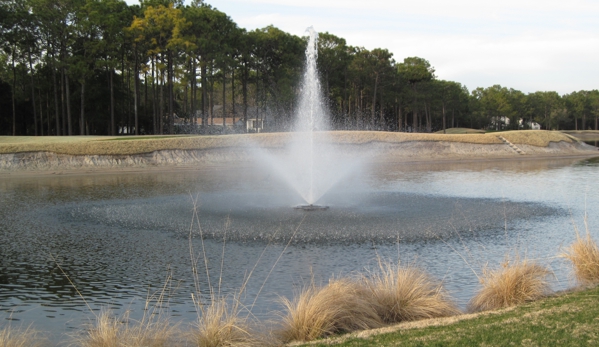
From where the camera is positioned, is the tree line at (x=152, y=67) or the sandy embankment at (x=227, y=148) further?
the tree line at (x=152, y=67)

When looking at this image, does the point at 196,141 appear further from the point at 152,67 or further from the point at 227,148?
the point at 152,67

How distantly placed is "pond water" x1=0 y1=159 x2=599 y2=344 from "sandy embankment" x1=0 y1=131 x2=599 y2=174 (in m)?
8.60

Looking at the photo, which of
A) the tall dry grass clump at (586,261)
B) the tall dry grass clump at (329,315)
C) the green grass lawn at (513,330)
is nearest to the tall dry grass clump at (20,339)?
the tall dry grass clump at (329,315)

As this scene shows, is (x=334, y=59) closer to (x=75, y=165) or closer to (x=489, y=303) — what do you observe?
(x=75, y=165)

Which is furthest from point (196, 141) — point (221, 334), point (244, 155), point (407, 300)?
point (221, 334)

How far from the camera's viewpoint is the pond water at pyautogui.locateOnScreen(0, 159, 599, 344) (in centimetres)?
994

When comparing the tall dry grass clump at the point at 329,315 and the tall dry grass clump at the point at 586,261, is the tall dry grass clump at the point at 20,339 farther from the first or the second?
the tall dry grass clump at the point at 586,261

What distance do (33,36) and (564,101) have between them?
109 meters

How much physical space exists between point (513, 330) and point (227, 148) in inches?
1345

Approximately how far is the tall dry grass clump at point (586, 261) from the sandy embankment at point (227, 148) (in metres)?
29.9

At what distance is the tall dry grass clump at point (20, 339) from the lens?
6.57 m

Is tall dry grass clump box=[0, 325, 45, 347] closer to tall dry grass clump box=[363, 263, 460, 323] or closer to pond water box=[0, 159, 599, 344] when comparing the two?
pond water box=[0, 159, 599, 344]

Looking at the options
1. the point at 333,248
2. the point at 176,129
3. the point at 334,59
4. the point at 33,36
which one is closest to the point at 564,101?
the point at 334,59

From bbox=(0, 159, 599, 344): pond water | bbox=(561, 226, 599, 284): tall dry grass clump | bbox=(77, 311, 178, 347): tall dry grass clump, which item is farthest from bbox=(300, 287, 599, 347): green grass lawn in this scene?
bbox=(561, 226, 599, 284): tall dry grass clump
